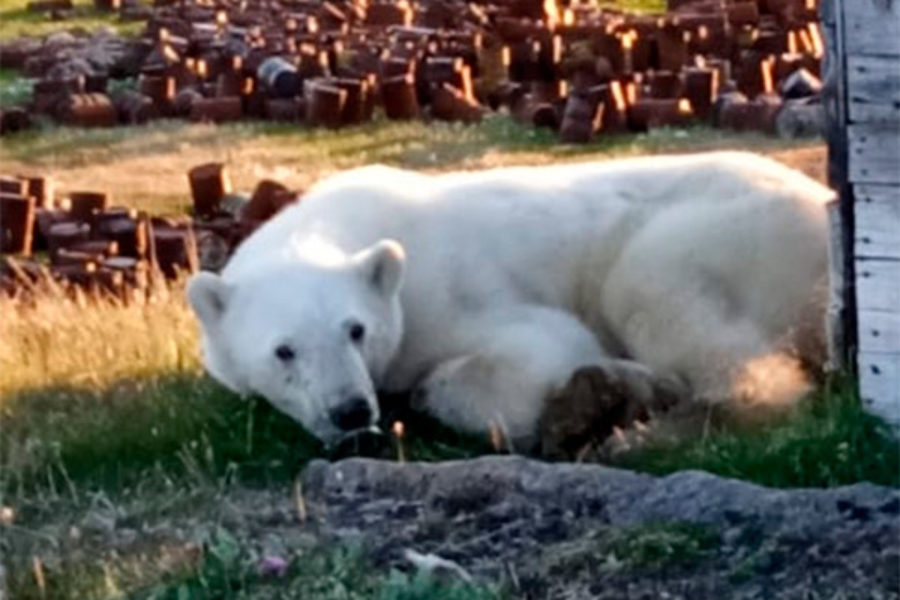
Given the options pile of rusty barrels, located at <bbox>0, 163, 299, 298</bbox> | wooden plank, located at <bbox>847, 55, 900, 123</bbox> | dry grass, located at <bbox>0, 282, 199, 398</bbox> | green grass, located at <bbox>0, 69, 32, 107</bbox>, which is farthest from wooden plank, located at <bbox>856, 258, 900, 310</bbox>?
A: green grass, located at <bbox>0, 69, 32, 107</bbox>

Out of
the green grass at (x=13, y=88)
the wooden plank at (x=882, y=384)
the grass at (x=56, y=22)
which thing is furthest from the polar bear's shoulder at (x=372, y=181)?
the grass at (x=56, y=22)

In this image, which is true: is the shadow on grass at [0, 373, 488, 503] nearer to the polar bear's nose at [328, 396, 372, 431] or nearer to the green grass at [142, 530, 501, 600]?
the polar bear's nose at [328, 396, 372, 431]

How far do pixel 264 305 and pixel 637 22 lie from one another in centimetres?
1288

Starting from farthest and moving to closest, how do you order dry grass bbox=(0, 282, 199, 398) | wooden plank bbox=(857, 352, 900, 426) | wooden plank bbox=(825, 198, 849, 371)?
dry grass bbox=(0, 282, 199, 398)
wooden plank bbox=(825, 198, 849, 371)
wooden plank bbox=(857, 352, 900, 426)

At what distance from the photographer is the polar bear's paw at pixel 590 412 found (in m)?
7.58

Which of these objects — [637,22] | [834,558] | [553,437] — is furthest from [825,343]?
[637,22]

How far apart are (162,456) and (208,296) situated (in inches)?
25.3

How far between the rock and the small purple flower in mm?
235

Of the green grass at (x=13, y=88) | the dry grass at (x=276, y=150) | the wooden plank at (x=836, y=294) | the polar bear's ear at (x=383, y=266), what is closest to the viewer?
the wooden plank at (x=836, y=294)

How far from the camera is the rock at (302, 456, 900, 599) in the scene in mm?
5914

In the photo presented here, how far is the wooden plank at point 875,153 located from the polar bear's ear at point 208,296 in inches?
85.6

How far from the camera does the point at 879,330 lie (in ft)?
23.0

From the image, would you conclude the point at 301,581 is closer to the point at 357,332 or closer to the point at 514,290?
the point at 357,332

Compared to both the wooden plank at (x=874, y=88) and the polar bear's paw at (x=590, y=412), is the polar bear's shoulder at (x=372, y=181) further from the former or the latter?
the wooden plank at (x=874, y=88)
